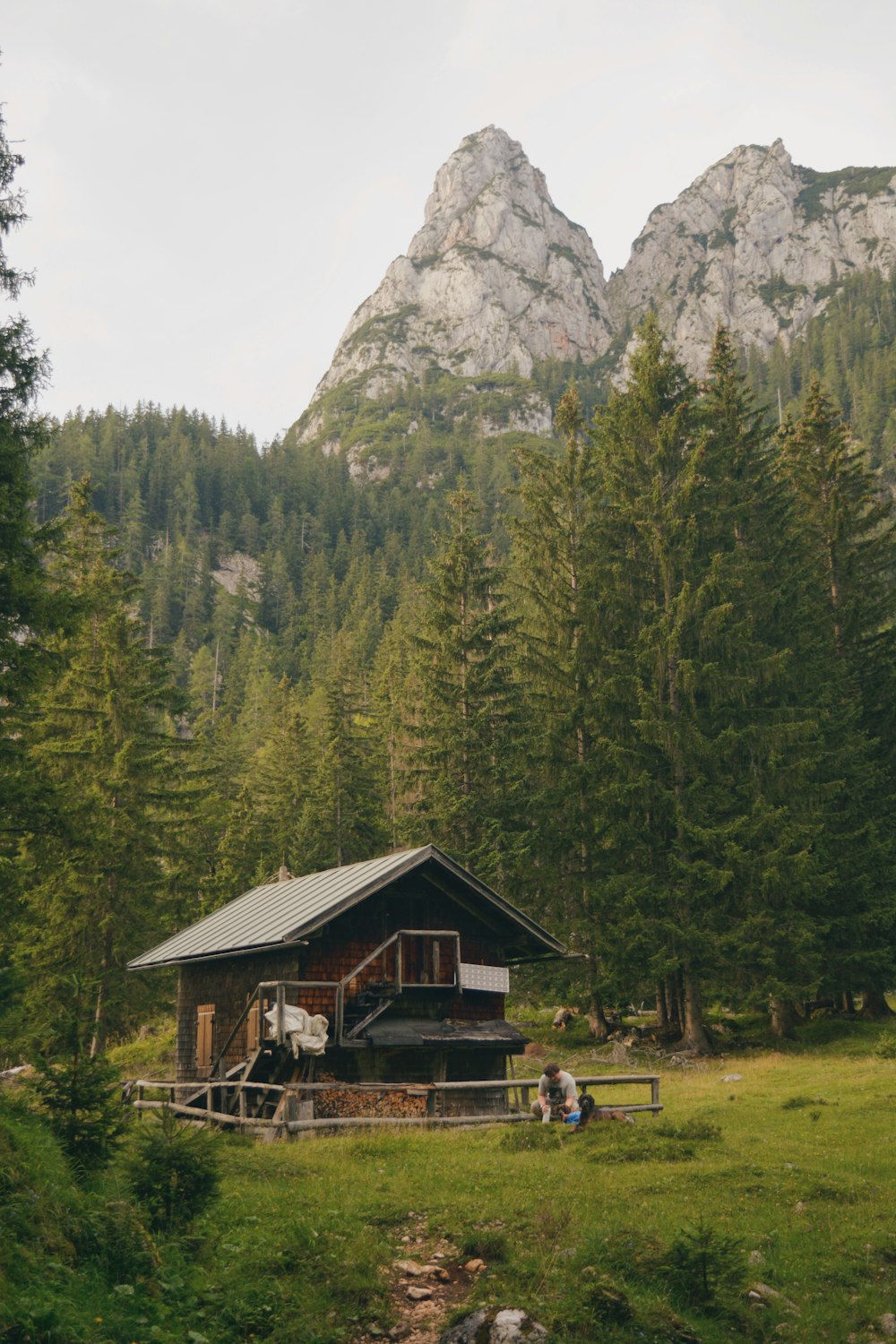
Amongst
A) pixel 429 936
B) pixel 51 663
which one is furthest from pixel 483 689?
pixel 51 663

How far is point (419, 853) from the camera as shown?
2353cm

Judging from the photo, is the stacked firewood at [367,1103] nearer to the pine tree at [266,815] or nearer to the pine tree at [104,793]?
the pine tree at [104,793]

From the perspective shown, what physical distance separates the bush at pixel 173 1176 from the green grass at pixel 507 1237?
11.0 inches

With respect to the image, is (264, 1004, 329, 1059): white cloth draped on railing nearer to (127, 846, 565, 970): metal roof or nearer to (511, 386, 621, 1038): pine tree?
(127, 846, 565, 970): metal roof

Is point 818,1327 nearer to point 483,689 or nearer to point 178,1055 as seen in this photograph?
point 178,1055

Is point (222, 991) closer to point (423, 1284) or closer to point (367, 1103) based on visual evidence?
point (367, 1103)

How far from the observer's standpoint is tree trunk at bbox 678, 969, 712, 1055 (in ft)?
105

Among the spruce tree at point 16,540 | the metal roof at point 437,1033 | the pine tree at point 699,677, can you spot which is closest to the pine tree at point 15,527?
the spruce tree at point 16,540

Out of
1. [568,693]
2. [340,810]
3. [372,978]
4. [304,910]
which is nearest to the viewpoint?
[304,910]

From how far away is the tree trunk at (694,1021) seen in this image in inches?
1259

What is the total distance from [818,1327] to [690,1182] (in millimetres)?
4012

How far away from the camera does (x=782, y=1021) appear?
33.6 metres

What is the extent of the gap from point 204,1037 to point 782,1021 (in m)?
17.8

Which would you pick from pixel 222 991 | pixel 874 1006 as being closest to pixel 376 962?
pixel 222 991
